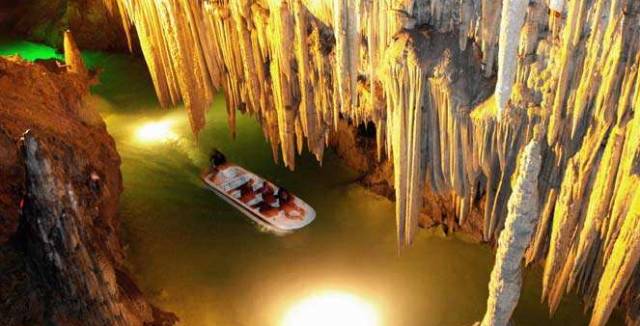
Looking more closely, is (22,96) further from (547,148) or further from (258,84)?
(547,148)

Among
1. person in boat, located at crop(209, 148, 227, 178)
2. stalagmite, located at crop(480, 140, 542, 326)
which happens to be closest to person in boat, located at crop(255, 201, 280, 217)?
person in boat, located at crop(209, 148, 227, 178)

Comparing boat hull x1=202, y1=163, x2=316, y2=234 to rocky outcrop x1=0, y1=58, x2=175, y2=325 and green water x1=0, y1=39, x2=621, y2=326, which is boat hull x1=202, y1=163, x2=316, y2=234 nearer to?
green water x1=0, y1=39, x2=621, y2=326

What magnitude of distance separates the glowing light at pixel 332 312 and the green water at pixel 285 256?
123 mm

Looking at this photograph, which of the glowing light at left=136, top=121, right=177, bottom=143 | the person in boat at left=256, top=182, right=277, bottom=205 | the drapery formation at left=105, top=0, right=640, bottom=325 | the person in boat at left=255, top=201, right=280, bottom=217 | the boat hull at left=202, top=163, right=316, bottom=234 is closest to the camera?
the drapery formation at left=105, top=0, right=640, bottom=325

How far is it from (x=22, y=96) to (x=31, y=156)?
2670 mm

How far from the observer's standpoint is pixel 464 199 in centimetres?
629

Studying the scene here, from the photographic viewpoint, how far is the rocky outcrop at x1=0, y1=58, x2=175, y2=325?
15.4 feet

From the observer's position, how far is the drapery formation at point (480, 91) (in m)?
4.54

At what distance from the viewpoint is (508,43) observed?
4.46 m

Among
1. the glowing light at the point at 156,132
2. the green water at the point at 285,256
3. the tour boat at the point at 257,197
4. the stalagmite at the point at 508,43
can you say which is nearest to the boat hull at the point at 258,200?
the tour boat at the point at 257,197

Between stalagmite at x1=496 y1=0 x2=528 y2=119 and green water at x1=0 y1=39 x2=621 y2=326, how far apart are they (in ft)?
10.7

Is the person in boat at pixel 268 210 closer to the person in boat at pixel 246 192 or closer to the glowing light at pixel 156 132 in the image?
the person in boat at pixel 246 192

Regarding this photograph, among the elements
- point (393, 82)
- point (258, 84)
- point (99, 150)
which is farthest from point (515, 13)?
point (99, 150)

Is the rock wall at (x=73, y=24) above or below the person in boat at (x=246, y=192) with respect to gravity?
above
